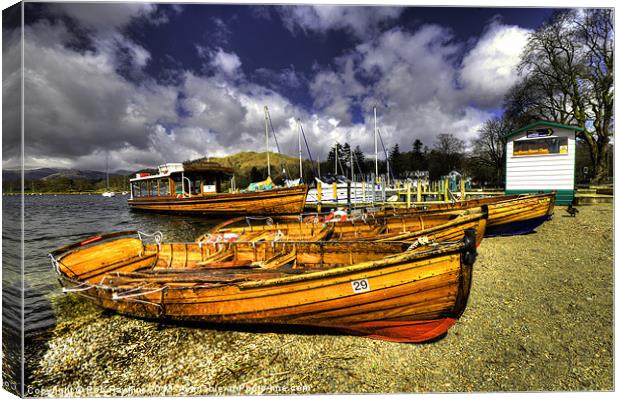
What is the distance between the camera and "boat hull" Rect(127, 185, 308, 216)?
46.5 feet

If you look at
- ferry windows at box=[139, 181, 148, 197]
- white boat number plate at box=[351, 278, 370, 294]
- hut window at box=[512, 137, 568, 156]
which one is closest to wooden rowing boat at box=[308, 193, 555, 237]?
hut window at box=[512, 137, 568, 156]

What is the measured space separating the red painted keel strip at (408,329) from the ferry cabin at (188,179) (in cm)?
1443

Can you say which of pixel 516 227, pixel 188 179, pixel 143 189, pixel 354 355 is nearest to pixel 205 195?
pixel 188 179

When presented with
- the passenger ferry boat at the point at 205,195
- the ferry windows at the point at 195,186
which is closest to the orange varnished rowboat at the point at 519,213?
the passenger ferry boat at the point at 205,195

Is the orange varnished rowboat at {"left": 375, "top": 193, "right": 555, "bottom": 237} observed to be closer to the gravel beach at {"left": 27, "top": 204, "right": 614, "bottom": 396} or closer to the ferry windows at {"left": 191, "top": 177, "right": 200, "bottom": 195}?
the gravel beach at {"left": 27, "top": 204, "right": 614, "bottom": 396}

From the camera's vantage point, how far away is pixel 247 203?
1426cm

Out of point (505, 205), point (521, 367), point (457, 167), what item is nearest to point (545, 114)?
point (505, 205)

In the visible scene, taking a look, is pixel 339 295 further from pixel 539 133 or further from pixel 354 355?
pixel 539 133

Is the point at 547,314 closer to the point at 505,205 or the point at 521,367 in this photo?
the point at 521,367

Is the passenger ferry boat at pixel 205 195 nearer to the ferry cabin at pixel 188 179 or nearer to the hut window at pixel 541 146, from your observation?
the ferry cabin at pixel 188 179

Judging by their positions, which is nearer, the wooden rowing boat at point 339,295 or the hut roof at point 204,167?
the wooden rowing boat at point 339,295

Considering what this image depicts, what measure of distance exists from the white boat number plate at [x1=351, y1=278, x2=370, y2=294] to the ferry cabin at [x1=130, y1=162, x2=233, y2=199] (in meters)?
14.3

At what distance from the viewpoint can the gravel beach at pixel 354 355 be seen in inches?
97.7

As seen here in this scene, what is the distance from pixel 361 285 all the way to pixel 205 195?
13.6 meters
